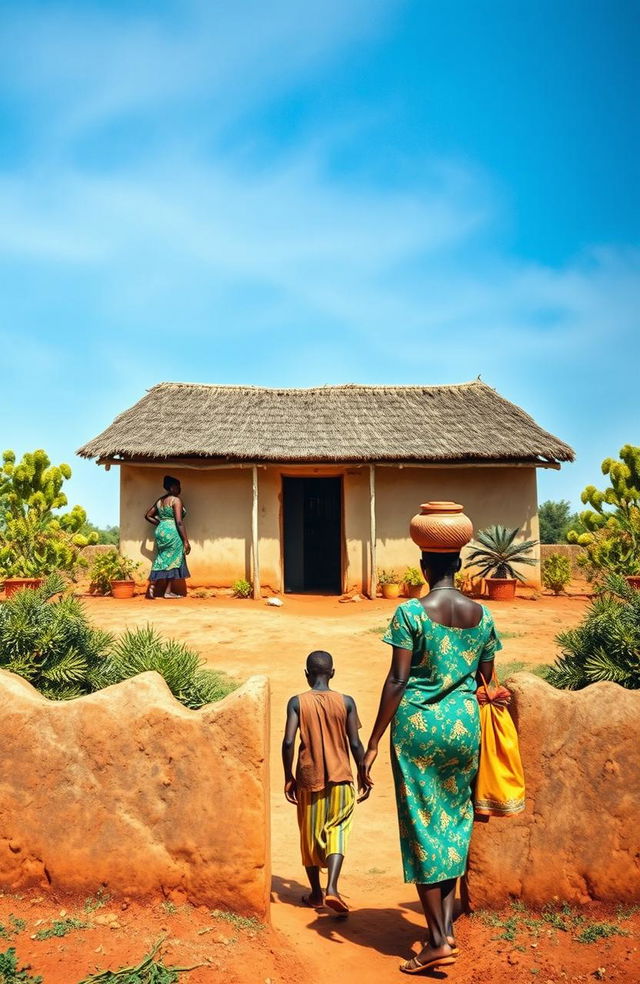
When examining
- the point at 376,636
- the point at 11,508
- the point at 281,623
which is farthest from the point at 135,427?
the point at 376,636

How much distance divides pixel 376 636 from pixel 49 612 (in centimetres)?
627

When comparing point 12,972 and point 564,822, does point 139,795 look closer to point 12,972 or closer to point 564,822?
point 12,972

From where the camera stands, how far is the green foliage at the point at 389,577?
1428 centimetres

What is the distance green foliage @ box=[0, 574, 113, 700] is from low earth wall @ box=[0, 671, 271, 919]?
0.92 m

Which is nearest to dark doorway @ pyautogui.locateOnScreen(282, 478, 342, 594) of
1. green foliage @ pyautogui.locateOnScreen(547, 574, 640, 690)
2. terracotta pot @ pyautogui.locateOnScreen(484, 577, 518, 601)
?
terracotta pot @ pyautogui.locateOnScreen(484, 577, 518, 601)

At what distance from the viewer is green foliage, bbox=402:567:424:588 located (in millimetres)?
13984

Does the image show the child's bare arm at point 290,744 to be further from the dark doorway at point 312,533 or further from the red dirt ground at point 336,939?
the dark doorway at point 312,533

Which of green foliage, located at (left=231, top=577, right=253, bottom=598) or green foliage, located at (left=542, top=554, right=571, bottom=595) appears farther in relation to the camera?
green foliage, located at (left=542, top=554, right=571, bottom=595)

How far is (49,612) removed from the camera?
15.6 ft

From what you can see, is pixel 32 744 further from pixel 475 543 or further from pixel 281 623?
pixel 475 543

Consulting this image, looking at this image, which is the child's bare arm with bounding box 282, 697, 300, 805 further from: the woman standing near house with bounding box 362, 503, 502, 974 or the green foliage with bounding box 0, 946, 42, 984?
the green foliage with bounding box 0, 946, 42, 984

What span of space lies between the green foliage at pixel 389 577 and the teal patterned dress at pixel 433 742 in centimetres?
1104

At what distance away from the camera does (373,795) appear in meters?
6.01

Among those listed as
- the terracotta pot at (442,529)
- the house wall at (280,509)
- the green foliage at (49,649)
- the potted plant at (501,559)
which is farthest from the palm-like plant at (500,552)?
the terracotta pot at (442,529)
